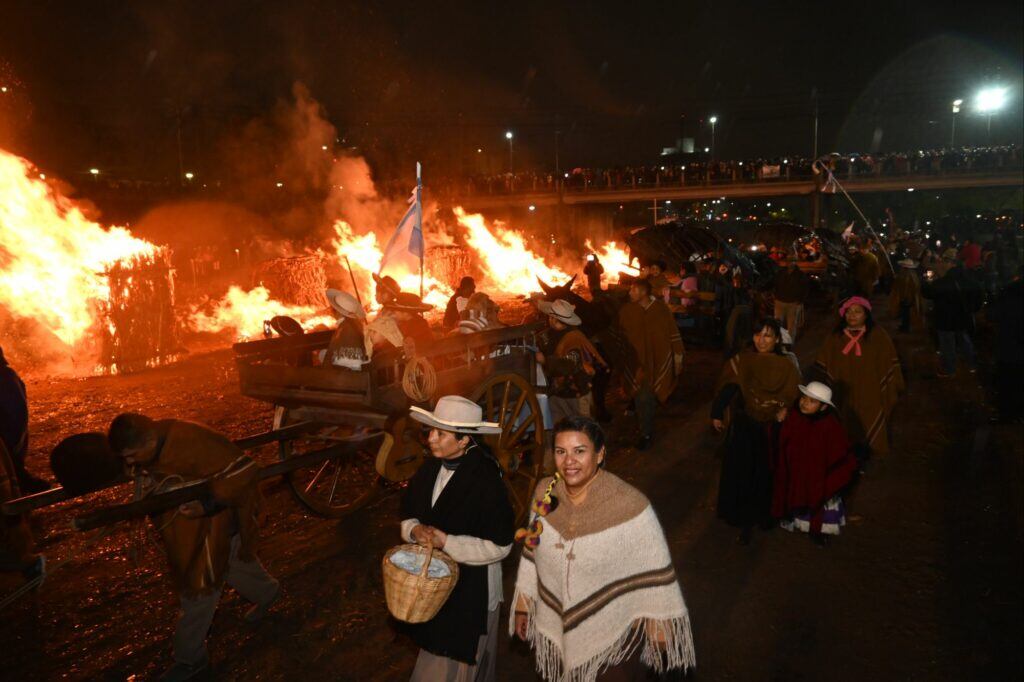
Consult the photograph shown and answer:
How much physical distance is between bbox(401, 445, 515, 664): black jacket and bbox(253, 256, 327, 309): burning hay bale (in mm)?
16011

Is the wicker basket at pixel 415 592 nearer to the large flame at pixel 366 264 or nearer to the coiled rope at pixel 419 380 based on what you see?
the coiled rope at pixel 419 380

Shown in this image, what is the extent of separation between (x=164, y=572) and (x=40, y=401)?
22.1 ft

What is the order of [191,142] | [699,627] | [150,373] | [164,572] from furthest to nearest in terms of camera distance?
[191,142], [150,373], [164,572], [699,627]

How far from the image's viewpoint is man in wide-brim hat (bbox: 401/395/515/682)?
9.72ft

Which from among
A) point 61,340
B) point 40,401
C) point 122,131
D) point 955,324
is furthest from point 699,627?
point 122,131

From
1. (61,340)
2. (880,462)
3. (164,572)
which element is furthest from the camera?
(61,340)

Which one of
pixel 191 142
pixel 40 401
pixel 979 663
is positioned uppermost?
pixel 191 142

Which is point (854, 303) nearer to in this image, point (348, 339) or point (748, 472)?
point (748, 472)

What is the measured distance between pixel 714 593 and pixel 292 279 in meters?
15.4

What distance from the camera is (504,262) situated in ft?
95.3

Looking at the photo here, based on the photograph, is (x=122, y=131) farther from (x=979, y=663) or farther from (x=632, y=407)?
(x=979, y=663)

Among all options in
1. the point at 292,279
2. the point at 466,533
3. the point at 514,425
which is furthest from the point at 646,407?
the point at 292,279

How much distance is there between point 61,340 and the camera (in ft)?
42.7

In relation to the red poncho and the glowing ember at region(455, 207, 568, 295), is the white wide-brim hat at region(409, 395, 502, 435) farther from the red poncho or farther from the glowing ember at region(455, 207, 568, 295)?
the glowing ember at region(455, 207, 568, 295)
